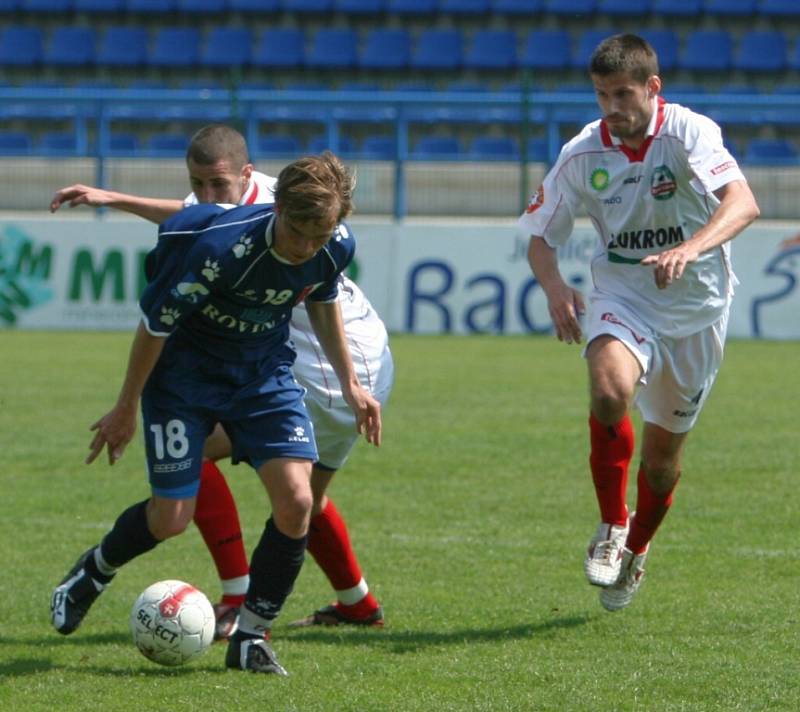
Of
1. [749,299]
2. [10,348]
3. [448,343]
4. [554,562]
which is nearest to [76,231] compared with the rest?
[10,348]

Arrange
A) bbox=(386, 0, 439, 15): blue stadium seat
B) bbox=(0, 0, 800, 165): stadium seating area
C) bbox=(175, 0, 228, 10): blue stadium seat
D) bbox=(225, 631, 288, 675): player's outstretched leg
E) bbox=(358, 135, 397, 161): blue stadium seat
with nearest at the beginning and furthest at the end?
bbox=(225, 631, 288, 675): player's outstretched leg < bbox=(358, 135, 397, 161): blue stadium seat < bbox=(0, 0, 800, 165): stadium seating area < bbox=(386, 0, 439, 15): blue stadium seat < bbox=(175, 0, 228, 10): blue stadium seat

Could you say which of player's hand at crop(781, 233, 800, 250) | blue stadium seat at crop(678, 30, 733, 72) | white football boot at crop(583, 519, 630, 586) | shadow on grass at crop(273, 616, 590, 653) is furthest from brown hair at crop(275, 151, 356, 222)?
blue stadium seat at crop(678, 30, 733, 72)

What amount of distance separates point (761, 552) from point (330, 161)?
2.84 meters

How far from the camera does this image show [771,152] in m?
17.2

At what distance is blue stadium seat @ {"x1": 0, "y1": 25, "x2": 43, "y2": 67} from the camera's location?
24812mm

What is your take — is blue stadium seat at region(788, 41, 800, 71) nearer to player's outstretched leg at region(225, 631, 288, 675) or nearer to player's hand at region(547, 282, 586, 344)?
player's hand at region(547, 282, 586, 344)

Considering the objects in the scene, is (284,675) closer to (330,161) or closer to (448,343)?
(330,161)

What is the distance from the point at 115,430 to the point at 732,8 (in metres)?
22.2

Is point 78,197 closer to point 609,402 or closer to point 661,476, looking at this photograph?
point 609,402

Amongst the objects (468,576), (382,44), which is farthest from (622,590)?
(382,44)

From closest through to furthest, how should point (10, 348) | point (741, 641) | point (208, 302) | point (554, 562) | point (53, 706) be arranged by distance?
point (53, 706) < point (208, 302) < point (741, 641) < point (554, 562) < point (10, 348)

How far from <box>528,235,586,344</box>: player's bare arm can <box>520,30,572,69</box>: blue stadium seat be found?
1915 centimetres

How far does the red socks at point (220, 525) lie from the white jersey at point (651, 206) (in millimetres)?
1486

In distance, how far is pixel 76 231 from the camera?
15984 mm
